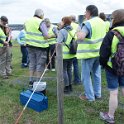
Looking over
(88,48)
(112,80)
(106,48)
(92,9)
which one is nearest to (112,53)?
(106,48)

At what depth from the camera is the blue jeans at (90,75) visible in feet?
22.6

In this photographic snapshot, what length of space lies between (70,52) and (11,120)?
229cm

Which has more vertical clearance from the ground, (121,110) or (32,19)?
(32,19)

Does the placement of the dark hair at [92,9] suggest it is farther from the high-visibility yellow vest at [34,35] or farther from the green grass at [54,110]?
the green grass at [54,110]

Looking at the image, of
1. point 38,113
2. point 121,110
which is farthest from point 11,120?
point 121,110

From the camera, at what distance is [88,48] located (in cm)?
675

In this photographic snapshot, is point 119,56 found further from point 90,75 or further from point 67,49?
point 67,49

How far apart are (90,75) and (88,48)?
68cm

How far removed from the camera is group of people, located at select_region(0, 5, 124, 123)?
214 inches

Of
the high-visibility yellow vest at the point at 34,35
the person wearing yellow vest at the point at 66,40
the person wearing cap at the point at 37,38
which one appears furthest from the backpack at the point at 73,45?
the high-visibility yellow vest at the point at 34,35

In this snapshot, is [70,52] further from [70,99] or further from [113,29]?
[113,29]

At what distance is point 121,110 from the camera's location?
639cm

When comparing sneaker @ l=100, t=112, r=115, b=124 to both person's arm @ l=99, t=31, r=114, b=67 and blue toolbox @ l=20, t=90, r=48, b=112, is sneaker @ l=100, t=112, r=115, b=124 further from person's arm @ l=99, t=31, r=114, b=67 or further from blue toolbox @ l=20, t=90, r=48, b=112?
blue toolbox @ l=20, t=90, r=48, b=112

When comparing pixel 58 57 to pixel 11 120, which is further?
pixel 11 120
